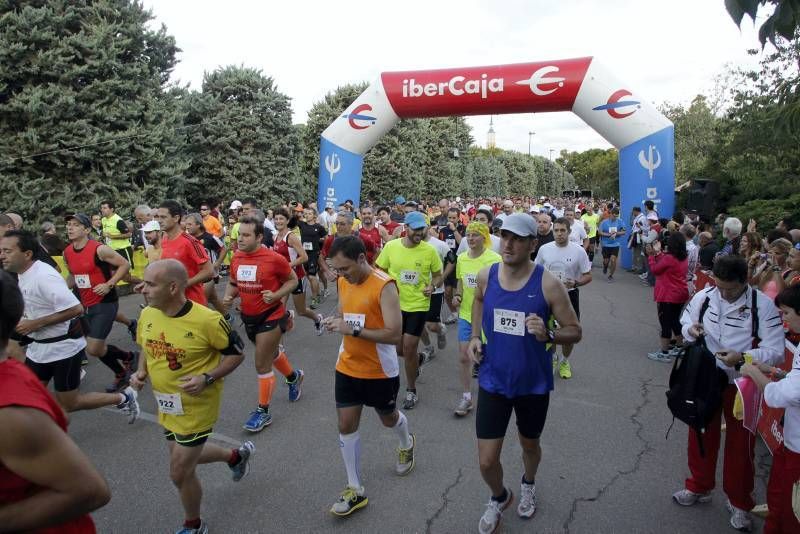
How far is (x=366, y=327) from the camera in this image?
3350mm

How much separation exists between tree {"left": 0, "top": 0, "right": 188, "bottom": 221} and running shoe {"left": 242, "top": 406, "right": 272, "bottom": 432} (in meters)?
10.7

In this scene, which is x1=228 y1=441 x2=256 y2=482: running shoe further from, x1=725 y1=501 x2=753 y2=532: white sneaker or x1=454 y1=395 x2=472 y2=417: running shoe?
x1=725 y1=501 x2=753 y2=532: white sneaker

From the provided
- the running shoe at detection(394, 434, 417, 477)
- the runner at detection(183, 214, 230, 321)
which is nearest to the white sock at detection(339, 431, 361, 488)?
the running shoe at detection(394, 434, 417, 477)

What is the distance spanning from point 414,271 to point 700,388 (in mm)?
2667

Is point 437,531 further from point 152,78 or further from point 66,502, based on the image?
point 152,78

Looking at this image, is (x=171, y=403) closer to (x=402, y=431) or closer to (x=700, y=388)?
(x=402, y=431)

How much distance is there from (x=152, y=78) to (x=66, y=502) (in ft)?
51.0

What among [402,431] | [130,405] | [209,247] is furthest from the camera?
[209,247]

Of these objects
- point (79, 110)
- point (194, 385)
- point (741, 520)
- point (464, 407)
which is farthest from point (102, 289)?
point (79, 110)

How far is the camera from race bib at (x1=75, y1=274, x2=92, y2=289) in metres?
5.06

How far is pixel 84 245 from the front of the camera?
201 inches

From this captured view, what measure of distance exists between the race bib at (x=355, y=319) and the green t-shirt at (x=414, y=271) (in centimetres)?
172

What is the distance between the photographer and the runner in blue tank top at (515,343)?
2857mm

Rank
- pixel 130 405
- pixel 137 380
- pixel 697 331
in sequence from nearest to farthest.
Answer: pixel 137 380 → pixel 697 331 → pixel 130 405
